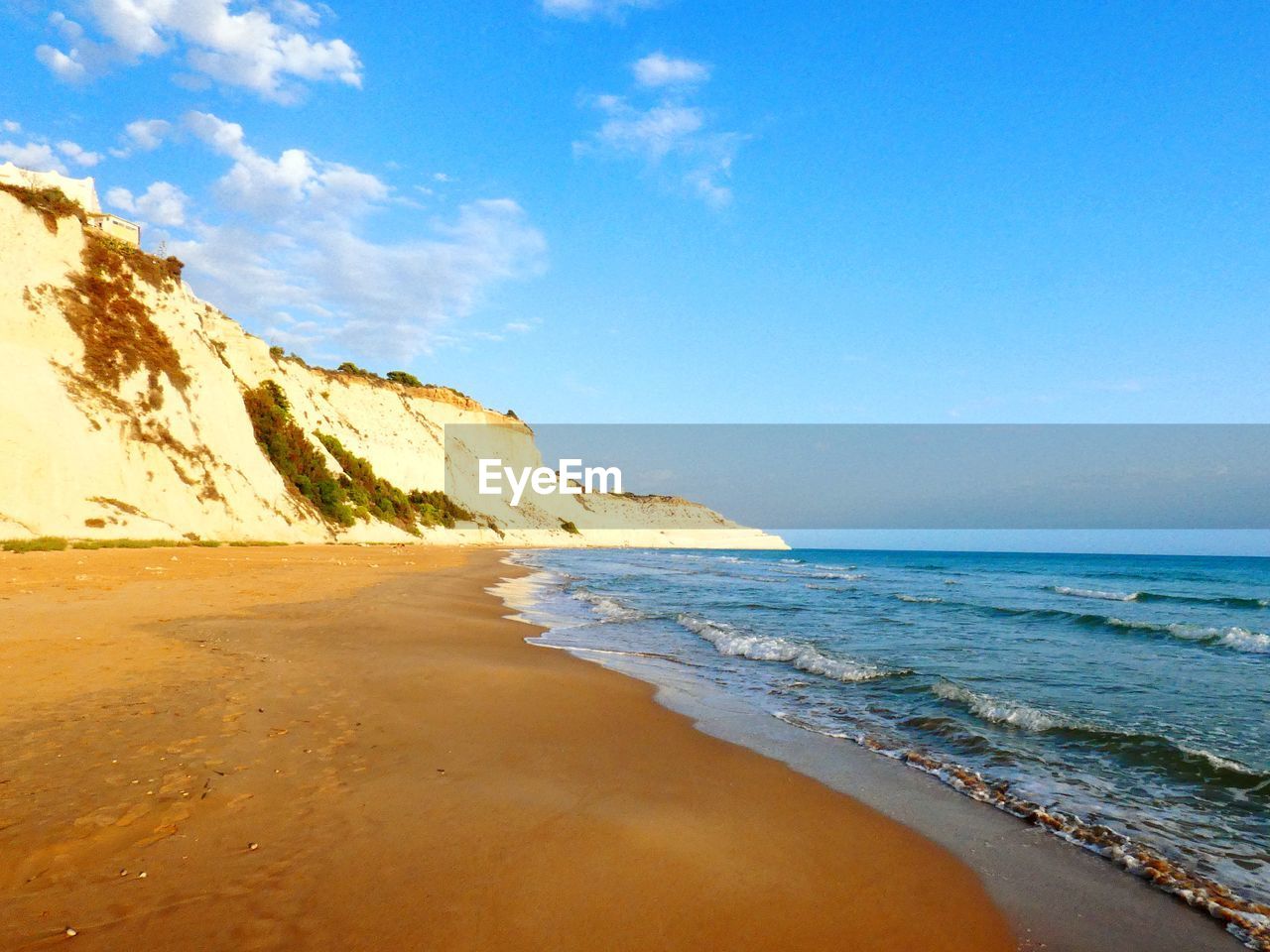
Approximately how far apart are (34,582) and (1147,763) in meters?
15.0

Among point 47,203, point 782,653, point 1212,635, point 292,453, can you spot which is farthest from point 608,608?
point 292,453

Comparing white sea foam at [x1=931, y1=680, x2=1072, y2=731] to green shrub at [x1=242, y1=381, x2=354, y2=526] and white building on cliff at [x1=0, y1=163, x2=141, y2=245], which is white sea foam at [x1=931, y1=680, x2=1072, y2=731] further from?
→ white building on cliff at [x1=0, y1=163, x2=141, y2=245]

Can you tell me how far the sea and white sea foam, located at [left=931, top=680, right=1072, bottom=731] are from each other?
0.02 meters

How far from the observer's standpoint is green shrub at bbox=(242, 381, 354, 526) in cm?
3167

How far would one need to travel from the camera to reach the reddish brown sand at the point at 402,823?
2.79 meters

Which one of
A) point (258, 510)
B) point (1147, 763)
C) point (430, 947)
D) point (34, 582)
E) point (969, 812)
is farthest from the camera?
point (258, 510)

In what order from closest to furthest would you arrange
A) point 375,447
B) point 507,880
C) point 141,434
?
point 507,880 < point 141,434 < point 375,447

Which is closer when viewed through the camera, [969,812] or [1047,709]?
[969,812]

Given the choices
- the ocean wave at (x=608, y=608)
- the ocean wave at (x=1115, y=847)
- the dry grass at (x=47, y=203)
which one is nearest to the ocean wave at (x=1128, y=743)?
the ocean wave at (x=1115, y=847)

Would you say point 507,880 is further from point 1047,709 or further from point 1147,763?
point 1047,709

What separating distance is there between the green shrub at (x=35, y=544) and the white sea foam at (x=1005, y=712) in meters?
19.3

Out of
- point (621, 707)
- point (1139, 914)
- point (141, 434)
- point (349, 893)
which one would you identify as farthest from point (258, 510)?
point (1139, 914)

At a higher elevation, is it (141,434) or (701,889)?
(141,434)

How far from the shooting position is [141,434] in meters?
21.7
